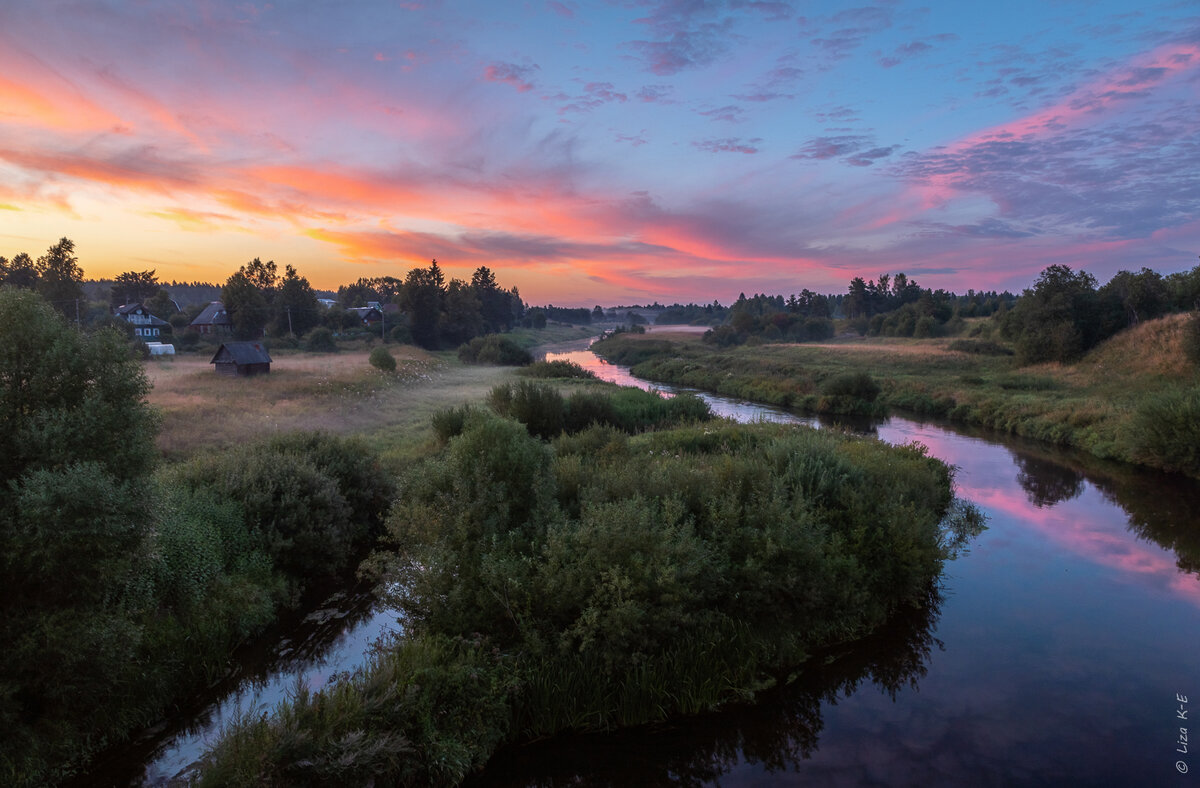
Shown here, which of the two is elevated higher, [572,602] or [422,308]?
[422,308]

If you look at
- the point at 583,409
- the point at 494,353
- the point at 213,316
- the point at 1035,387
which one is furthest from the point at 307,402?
the point at 213,316

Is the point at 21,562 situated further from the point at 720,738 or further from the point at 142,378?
the point at 720,738

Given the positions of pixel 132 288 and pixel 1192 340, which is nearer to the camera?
pixel 1192 340

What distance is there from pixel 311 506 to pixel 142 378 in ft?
16.3

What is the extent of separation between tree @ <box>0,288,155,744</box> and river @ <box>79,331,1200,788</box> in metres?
1.28

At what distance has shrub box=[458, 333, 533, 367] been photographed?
209ft

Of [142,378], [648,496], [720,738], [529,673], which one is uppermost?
[142,378]

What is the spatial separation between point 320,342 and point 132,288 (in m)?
50.8

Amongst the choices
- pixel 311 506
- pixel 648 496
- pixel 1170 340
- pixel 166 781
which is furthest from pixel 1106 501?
pixel 1170 340

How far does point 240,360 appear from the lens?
34656mm

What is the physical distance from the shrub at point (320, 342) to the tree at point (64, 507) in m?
57.4

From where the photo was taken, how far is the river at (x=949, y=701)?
22.0 feet

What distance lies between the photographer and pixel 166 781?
242 inches

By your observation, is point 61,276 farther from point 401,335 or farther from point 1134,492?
point 1134,492
